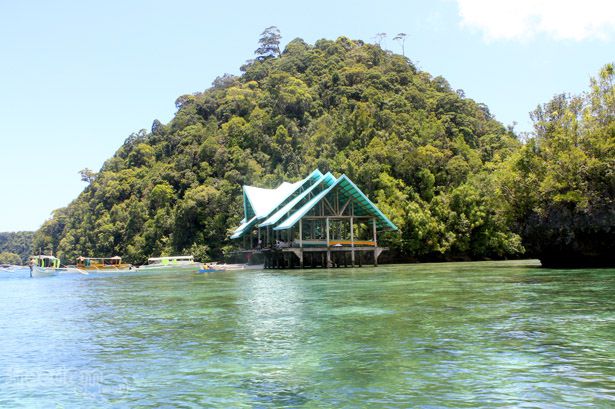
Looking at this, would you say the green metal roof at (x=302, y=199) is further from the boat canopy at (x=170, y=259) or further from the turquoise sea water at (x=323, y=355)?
the turquoise sea water at (x=323, y=355)

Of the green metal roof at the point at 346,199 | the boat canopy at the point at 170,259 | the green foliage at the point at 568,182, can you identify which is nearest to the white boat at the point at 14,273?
the boat canopy at the point at 170,259

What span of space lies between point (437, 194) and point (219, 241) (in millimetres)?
29859

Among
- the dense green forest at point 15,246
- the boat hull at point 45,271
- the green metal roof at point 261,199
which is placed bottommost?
the boat hull at point 45,271

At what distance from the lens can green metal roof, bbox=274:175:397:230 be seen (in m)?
41.8

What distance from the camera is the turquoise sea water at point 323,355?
6.73 m

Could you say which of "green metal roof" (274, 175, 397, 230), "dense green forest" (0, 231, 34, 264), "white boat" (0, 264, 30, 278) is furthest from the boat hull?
"dense green forest" (0, 231, 34, 264)

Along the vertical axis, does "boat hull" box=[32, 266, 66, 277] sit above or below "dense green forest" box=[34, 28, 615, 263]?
below

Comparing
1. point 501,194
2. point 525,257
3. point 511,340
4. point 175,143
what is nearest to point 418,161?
point 525,257

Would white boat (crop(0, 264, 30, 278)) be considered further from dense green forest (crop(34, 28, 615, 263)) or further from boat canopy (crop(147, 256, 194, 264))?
boat canopy (crop(147, 256, 194, 264))

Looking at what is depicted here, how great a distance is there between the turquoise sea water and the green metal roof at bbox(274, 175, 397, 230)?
2497cm

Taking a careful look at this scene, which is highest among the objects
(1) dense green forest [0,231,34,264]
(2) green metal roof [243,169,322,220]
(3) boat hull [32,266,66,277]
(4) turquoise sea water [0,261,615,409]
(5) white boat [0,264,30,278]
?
(2) green metal roof [243,169,322,220]

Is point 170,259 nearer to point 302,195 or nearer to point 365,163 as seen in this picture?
point 365,163

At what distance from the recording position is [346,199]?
46062 mm

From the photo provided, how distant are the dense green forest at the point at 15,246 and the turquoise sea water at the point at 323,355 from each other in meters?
146
